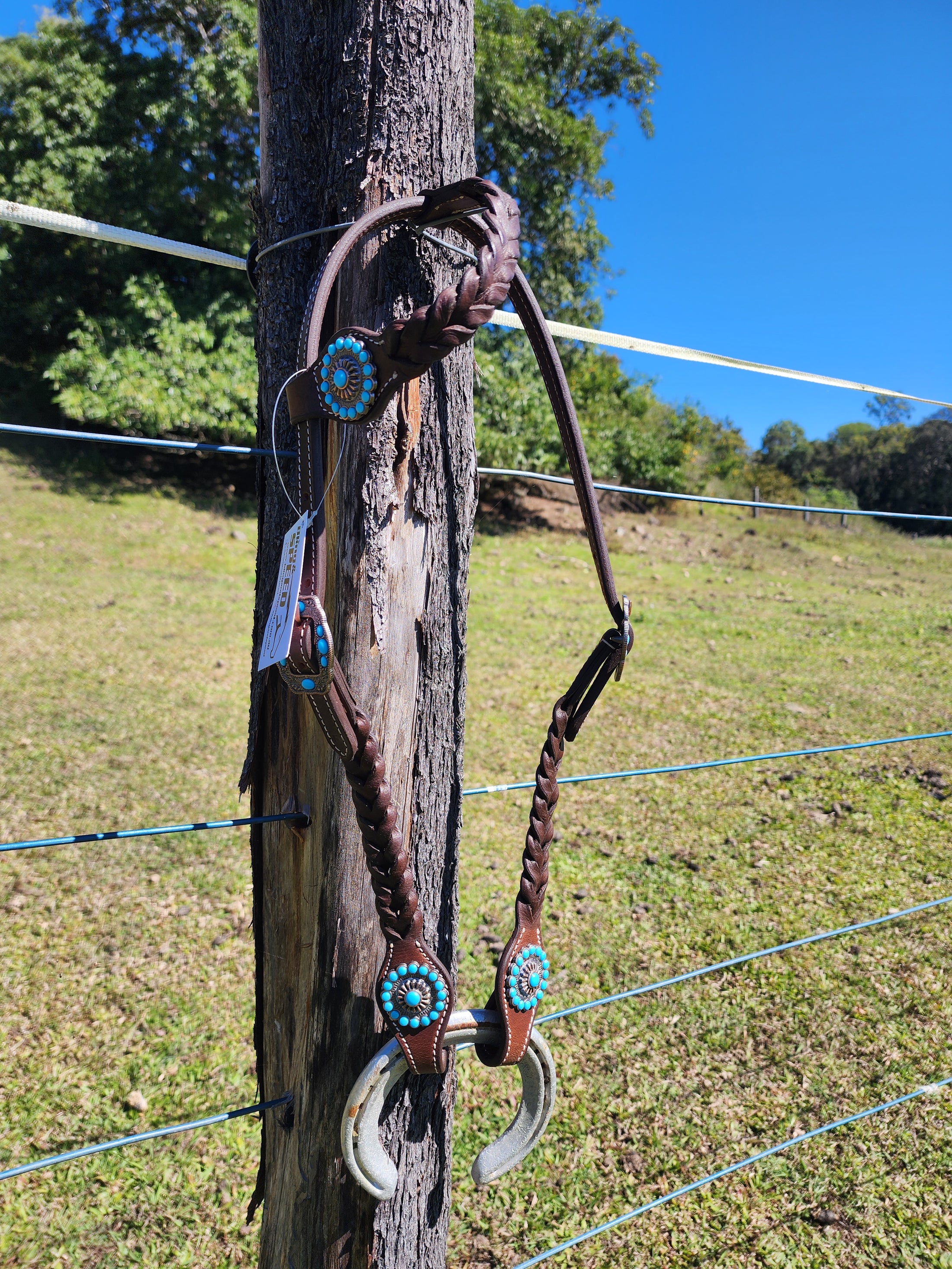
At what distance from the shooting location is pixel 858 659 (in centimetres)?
710

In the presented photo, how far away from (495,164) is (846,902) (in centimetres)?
1272

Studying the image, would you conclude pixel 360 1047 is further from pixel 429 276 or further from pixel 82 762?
pixel 82 762

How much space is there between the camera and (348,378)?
875 millimetres

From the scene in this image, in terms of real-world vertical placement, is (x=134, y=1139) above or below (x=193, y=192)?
below

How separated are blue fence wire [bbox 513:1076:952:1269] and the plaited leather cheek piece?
2.38ft

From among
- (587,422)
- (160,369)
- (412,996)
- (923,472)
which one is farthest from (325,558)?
(923,472)

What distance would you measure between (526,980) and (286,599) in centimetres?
55

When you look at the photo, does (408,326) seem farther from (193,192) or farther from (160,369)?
(193,192)

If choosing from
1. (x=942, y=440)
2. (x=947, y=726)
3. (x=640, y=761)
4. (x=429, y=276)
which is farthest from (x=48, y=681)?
(x=942, y=440)

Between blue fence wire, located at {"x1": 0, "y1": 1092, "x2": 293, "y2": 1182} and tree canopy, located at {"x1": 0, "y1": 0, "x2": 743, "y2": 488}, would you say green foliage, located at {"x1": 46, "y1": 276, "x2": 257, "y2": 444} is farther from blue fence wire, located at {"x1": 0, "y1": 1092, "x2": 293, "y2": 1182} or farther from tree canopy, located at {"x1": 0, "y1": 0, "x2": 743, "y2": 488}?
blue fence wire, located at {"x1": 0, "y1": 1092, "x2": 293, "y2": 1182}

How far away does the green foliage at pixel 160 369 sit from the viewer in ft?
36.0

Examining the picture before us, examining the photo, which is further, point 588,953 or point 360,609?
point 588,953

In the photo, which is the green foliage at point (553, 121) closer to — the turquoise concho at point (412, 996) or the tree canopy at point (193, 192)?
the tree canopy at point (193, 192)

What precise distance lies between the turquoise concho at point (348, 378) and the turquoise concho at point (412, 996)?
2.12ft
